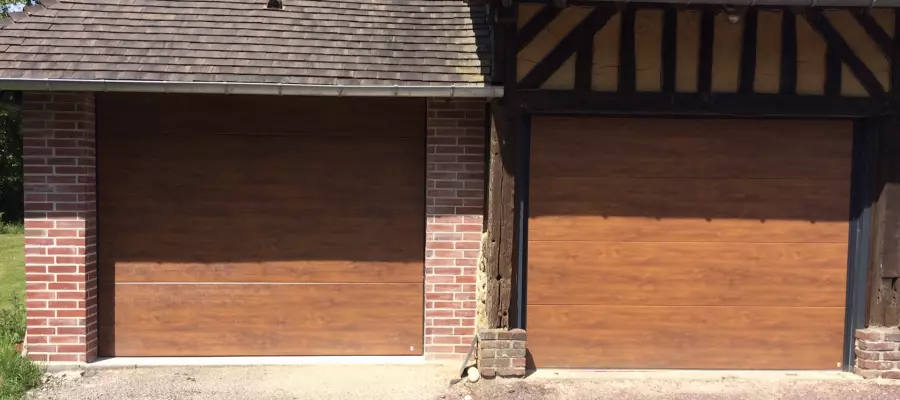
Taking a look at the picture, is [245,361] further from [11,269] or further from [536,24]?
[11,269]

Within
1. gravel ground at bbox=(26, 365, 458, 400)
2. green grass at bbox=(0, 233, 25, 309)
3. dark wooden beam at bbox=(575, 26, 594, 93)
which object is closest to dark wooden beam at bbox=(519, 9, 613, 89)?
dark wooden beam at bbox=(575, 26, 594, 93)

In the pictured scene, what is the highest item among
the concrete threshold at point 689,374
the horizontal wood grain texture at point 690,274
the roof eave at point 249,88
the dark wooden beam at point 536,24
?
the dark wooden beam at point 536,24

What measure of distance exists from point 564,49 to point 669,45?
83cm

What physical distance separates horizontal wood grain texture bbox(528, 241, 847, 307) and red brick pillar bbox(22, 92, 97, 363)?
145 inches

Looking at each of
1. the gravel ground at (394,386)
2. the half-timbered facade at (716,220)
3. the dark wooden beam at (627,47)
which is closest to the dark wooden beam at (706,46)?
the half-timbered facade at (716,220)

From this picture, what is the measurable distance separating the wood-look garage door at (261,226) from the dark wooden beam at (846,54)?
319cm

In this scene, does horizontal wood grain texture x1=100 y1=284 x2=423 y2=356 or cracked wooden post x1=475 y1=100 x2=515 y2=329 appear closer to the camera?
cracked wooden post x1=475 y1=100 x2=515 y2=329

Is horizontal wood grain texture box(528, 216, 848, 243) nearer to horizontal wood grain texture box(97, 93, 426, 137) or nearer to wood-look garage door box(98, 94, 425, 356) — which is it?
wood-look garage door box(98, 94, 425, 356)

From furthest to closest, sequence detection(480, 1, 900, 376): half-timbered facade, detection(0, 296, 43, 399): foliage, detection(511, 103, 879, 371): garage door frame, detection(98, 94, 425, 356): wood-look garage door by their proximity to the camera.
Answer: detection(98, 94, 425, 356): wood-look garage door < detection(511, 103, 879, 371): garage door frame < detection(480, 1, 900, 376): half-timbered facade < detection(0, 296, 43, 399): foliage

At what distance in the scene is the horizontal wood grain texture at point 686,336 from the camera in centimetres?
508

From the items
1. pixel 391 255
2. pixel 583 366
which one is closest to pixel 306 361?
pixel 391 255

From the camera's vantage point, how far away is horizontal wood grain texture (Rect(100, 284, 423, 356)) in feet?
17.0

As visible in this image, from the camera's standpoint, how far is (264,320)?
17.2 ft

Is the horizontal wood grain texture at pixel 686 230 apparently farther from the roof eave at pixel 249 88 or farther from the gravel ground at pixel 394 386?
the roof eave at pixel 249 88
